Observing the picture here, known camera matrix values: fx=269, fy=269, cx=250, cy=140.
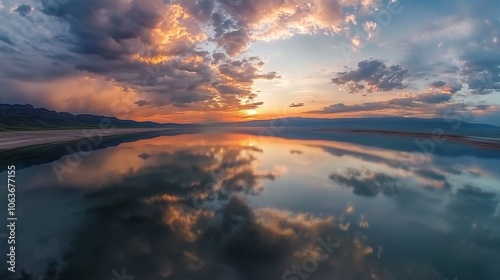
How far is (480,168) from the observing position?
124 feet

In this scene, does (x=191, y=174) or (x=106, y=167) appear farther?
(x=106, y=167)

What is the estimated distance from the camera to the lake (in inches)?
428

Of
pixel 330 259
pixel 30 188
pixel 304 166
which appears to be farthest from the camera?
pixel 304 166

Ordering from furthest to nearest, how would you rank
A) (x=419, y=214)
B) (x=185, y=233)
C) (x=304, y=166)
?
(x=304, y=166) → (x=419, y=214) → (x=185, y=233)

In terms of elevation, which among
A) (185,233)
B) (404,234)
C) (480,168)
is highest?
(185,233)

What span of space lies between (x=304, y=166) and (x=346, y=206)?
16.8 m

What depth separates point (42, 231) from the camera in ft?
46.0

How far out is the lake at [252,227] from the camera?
10867 millimetres

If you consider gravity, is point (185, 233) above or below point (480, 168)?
above

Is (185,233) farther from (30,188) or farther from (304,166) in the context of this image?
(304,166)

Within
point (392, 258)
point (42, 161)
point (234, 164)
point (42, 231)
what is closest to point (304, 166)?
point (234, 164)

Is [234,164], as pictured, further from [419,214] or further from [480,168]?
[480,168]

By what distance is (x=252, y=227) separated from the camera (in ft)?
48.3

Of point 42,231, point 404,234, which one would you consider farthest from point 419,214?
point 42,231
